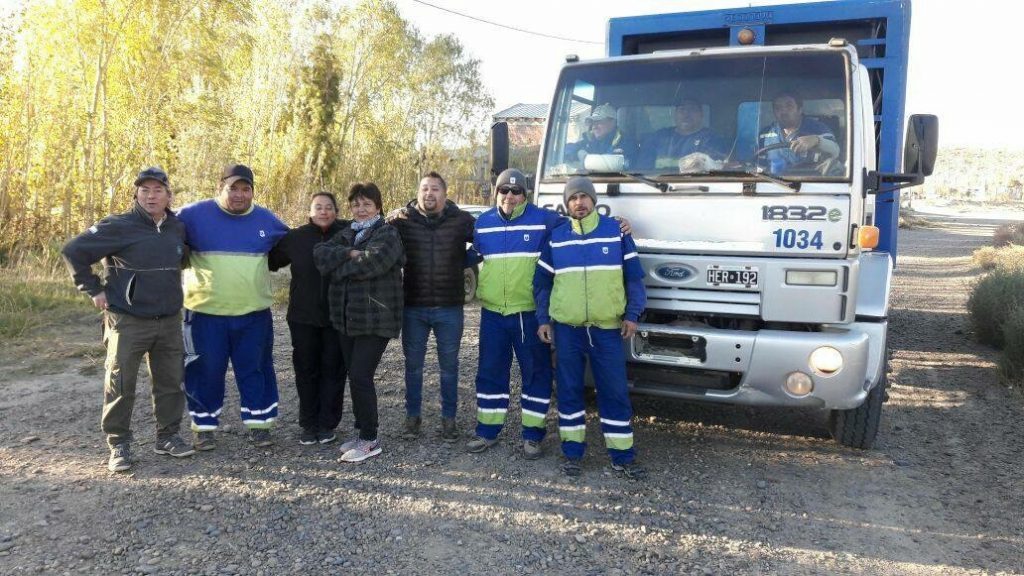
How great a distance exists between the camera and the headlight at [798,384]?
3900 millimetres

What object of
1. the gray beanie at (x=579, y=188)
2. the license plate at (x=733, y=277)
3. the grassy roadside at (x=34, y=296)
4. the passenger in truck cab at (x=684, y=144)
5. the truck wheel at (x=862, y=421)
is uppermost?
the passenger in truck cab at (x=684, y=144)

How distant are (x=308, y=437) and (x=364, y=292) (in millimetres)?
1111

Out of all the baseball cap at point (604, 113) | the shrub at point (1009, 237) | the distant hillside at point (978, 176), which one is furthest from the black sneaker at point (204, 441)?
the distant hillside at point (978, 176)

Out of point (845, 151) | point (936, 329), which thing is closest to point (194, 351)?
point (845, 151)

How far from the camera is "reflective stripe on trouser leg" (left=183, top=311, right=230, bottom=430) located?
4320 mm

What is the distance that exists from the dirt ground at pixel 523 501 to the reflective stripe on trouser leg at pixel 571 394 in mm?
194

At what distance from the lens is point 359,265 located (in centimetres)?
411

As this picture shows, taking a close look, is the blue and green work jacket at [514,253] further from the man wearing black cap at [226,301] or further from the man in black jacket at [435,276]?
the man wearing black cap at [226,301]

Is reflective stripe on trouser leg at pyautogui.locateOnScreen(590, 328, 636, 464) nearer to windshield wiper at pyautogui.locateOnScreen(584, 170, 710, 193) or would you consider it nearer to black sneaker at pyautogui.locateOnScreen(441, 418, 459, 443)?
windshield wiper at pyautogui.locateOnScreen(584, 170, 710, 193)

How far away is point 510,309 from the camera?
4.33 meters

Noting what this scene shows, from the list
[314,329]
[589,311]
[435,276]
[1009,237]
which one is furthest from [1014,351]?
[1009,237]

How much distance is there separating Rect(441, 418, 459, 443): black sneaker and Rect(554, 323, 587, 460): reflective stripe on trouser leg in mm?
804

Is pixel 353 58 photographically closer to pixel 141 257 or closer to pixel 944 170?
pixel 141 257

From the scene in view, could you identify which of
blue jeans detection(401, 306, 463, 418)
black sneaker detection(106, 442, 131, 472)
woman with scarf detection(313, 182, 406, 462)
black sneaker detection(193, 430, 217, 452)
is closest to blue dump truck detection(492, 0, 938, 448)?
blue jeans detection(401, 306, 463, 418)
